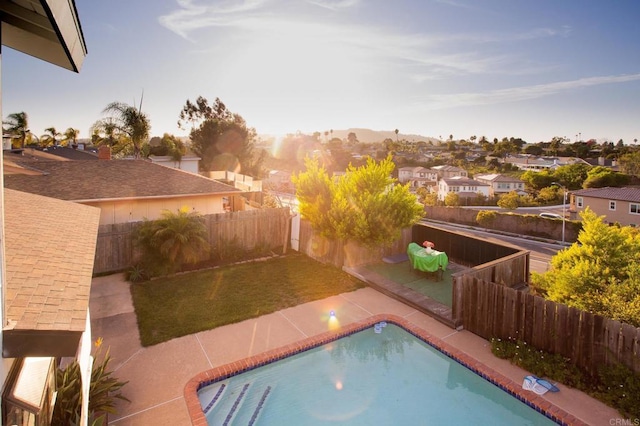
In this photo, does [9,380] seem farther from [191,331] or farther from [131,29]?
[131,29]

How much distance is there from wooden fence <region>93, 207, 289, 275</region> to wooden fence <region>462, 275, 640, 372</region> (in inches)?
392

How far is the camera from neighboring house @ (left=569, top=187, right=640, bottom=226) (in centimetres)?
4884

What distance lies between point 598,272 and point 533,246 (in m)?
28.7

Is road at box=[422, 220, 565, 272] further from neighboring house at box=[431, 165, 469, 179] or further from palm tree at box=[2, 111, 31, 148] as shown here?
neighboring house at box=[431, 165, 469, 179]

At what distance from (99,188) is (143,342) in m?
11.2

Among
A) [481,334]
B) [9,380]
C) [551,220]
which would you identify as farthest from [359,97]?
[9,380]

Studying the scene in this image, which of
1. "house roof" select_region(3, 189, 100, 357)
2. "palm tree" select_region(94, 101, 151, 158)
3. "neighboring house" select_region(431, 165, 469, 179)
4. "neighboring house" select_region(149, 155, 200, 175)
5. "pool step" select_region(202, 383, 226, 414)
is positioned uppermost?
"palm tree" select_region(94, 101, 151, 158)

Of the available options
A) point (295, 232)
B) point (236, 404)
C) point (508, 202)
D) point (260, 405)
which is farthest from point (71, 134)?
point (508, 202)

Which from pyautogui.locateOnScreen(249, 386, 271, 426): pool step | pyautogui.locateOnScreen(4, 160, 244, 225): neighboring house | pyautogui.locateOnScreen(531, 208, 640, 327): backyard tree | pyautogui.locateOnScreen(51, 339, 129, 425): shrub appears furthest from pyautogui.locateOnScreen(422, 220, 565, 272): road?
pyautogui.locateOnScreen(51, 339, 129, 425): shrub

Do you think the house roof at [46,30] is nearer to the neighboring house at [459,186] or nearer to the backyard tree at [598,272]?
the backyard tree at [598,272]

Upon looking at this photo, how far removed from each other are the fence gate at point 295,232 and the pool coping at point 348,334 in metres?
7.60

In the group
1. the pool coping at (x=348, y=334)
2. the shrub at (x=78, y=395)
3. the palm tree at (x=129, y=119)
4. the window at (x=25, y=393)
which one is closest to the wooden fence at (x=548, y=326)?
the pool coping at (x=348, y=334)

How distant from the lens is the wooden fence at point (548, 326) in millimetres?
7352

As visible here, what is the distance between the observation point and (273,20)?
1786cm
